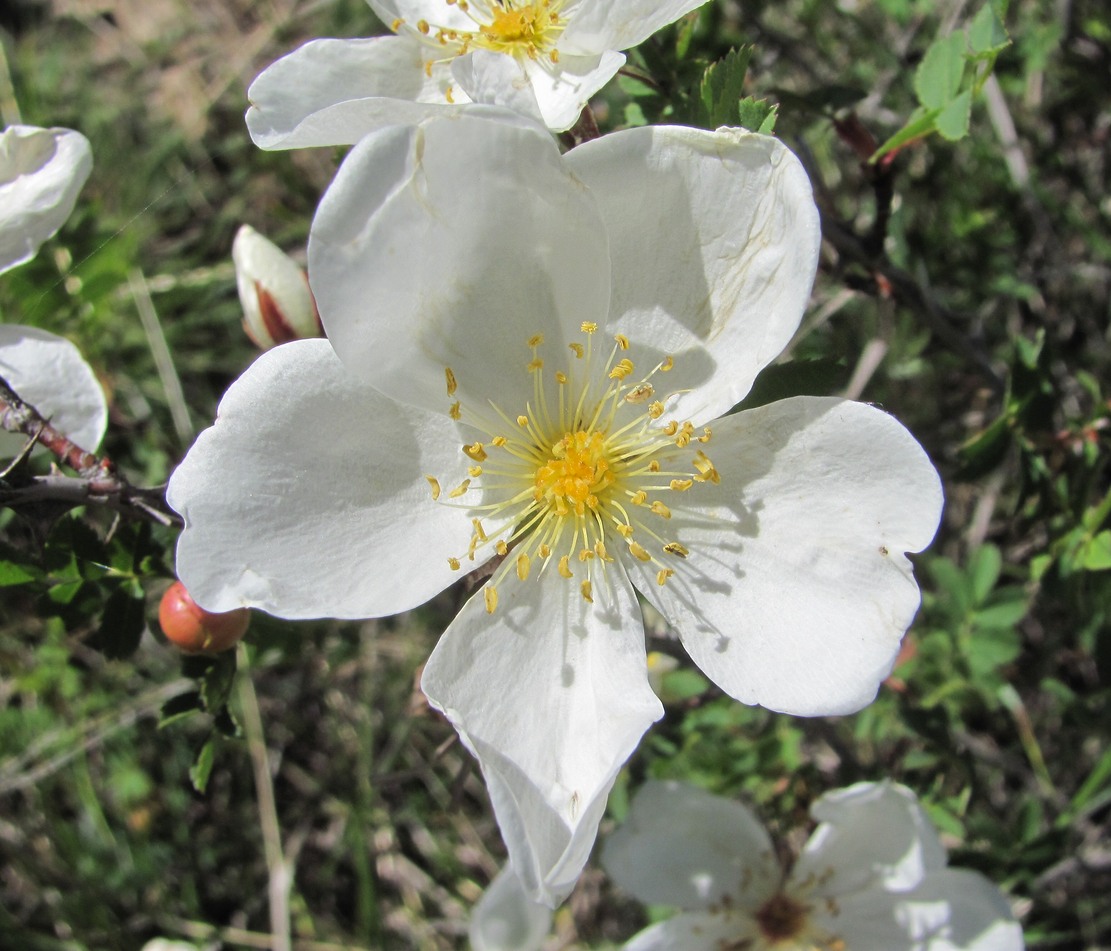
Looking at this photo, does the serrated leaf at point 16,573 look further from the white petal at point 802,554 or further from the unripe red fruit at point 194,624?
the white petal at point 802,554

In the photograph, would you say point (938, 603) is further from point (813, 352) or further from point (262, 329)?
point (262, 329)

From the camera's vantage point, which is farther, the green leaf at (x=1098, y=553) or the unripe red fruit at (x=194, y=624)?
the green leaf at (x=1098, y=553)

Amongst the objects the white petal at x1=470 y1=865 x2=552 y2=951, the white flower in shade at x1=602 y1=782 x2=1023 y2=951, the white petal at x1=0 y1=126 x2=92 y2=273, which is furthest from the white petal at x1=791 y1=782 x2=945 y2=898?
the white petal at x1=0 y1=126 x2=92 y2=273

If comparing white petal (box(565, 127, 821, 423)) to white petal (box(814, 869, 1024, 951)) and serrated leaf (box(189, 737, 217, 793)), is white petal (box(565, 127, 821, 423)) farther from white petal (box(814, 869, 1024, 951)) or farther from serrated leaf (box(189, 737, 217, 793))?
white petal (box(814, 869, 1024, 951))

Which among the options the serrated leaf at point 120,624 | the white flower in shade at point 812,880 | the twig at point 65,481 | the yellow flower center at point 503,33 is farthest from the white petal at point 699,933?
the yellow flower center at point 503,33

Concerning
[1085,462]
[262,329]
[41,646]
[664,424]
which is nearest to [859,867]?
[1085,462]

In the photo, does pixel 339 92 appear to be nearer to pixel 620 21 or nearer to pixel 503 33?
pixel 503 33

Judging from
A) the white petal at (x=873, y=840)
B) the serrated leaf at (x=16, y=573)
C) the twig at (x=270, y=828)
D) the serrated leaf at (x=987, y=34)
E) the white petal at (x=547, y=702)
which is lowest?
the twig at (x=270, y=828)
